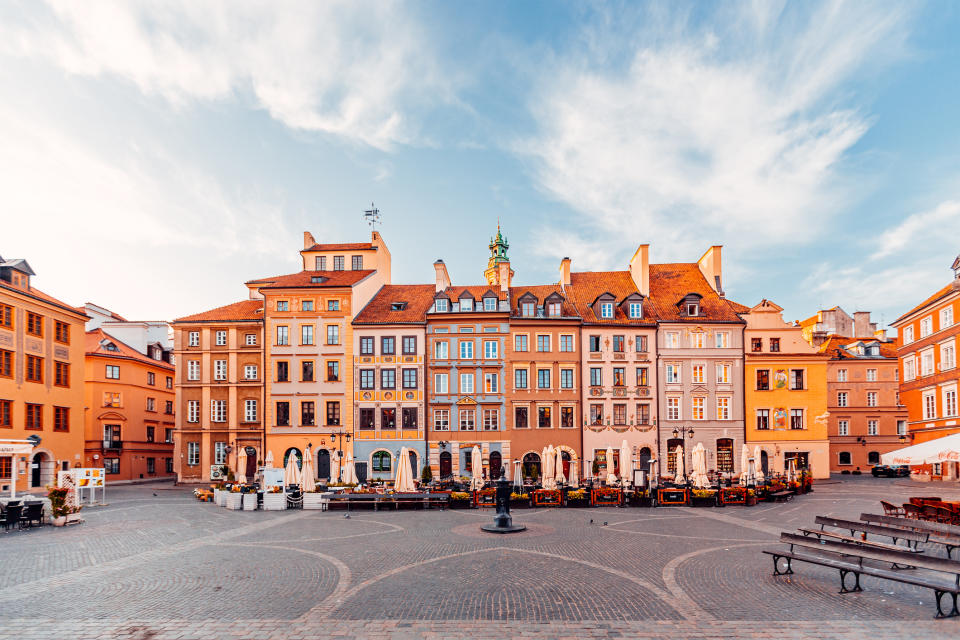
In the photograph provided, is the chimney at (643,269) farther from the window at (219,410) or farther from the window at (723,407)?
the window at (219,410)

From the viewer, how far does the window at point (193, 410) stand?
44.1 meters

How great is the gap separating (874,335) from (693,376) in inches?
1685

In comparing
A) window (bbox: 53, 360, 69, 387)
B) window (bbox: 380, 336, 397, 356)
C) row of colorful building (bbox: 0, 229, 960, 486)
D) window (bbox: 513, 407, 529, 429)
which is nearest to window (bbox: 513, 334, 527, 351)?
row of colorful building (bbox: 0, 229, 960, 486)

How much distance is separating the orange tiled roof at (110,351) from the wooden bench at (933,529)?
52.6 metres

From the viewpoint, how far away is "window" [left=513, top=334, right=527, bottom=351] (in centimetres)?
4341

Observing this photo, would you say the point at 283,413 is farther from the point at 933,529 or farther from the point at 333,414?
the point at 933,529

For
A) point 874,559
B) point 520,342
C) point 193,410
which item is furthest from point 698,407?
point 193,410

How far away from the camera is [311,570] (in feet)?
45.9

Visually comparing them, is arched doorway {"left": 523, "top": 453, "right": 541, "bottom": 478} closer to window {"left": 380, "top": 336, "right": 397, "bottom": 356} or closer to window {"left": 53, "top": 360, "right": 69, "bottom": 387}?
window {"left": 380, "top": 336, "right": 397, "bottom": 356}

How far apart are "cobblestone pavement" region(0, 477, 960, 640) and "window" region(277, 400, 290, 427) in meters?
21.8

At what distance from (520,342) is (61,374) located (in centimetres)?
3103

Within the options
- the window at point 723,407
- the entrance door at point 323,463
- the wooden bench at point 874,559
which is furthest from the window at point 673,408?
the wooden bench at point 874,559

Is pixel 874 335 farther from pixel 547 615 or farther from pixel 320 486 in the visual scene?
pixel 547 615

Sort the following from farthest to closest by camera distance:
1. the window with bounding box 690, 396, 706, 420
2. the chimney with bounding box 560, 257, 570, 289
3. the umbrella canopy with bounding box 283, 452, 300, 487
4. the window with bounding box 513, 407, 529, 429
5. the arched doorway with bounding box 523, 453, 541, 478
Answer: the chimney with bounding box 560, 257, 570, 289 < the window with bounding box 690, 396, 706, 420 < the window with bounding box 513, 407, 529, 429 < the arched doorway with bounding box 523, 453, 541, 478 < the umbrella canopy with bounding box 283, 452, 300, 487
